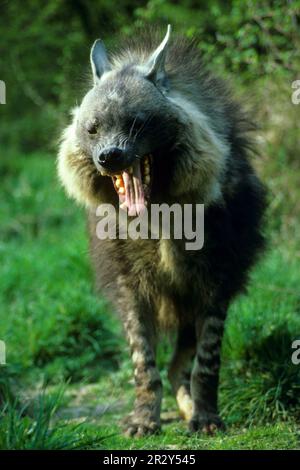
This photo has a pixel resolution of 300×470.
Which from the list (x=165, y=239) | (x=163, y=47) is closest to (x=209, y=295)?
(x=165, y=239)

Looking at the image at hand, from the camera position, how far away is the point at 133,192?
484 centimetres

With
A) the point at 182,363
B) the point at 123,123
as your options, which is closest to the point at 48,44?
the point at 182,363

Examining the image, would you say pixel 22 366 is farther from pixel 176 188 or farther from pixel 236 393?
pixel 176 188

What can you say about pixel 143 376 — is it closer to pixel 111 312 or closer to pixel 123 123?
pixel 111 312

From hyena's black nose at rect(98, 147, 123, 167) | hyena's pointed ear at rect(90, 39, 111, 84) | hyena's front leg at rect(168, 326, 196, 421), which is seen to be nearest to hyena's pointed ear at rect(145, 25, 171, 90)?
hyena's pointed ear at rect(90, 39, 111, 84)

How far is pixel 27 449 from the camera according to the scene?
13.7 feet

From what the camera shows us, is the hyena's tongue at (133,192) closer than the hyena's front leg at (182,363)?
Yes

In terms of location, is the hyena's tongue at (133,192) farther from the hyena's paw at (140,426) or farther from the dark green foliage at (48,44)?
the dark green foliage at (48,44)

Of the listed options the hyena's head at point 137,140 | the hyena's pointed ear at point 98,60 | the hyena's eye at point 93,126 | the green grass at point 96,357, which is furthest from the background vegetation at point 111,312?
the hyena's eye at point 93,126

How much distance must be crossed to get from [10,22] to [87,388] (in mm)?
6979

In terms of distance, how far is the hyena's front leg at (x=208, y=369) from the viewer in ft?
17.6

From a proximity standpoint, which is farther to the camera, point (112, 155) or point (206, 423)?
point (206, 423)

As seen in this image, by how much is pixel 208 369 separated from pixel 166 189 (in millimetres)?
1137

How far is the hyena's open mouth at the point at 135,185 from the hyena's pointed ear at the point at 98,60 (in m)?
0.59
